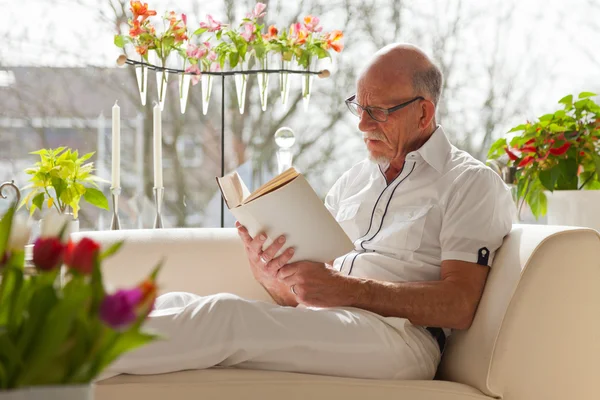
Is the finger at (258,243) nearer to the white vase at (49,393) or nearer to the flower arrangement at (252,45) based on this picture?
the flower arrangement at (252,45)

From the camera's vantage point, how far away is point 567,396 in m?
1.70

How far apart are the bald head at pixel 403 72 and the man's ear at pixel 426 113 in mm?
21

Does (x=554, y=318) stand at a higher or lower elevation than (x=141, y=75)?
lower

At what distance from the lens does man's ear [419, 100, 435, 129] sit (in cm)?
228

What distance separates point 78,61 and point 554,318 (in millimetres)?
2772

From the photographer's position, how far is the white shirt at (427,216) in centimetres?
194

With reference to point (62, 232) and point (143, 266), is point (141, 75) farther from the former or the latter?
point (62, 232)

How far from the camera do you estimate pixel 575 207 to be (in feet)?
8.28

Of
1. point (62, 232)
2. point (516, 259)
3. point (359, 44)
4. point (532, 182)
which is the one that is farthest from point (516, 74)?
point (62, 232)

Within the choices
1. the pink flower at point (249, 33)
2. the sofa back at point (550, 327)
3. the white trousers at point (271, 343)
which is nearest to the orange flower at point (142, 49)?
the pink flower at point (249, 33)

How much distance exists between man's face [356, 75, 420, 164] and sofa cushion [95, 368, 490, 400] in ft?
2.69

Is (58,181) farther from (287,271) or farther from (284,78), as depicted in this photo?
(287,271)

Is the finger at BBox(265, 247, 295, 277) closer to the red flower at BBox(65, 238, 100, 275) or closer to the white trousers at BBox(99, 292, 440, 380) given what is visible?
the white trousers at BBox(99, 292, 440, 380)

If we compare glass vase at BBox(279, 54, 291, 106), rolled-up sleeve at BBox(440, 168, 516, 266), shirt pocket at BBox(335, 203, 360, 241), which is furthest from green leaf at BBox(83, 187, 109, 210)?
rolled-up sleeve at BBox(440, 168, 516, 266)
